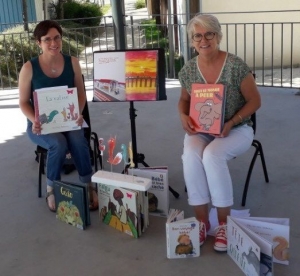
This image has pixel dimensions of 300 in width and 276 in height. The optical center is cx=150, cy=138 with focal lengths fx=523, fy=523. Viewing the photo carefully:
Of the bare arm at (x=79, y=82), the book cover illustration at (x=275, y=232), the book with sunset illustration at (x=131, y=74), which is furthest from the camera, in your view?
the bare arm at (x=79, y=82)

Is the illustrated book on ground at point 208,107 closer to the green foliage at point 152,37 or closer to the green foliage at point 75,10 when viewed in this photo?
the green foliage at point 152,37

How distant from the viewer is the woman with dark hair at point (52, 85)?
352cm

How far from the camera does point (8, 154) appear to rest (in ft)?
16.1

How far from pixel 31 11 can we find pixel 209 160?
14.4m

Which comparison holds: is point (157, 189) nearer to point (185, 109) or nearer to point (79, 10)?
point (185, 109)

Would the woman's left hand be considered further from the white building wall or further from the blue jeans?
the white building wall

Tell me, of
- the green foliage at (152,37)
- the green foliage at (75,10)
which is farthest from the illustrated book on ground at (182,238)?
the green foliage at (75,10)

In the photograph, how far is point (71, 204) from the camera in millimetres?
3350

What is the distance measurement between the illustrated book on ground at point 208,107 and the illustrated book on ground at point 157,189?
38 cm

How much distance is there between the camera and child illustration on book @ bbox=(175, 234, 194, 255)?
288cm

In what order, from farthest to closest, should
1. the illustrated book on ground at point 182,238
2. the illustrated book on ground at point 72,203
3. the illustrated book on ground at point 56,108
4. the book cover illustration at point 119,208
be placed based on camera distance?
the illustrated book on ground at point 56,108 → the illustrated book on ground at point 72,203 → the book cover illustration at point 119,208 → the illustrated book on ground at point 182,238

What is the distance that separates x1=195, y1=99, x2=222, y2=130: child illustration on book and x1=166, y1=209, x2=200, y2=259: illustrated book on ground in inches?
25.1

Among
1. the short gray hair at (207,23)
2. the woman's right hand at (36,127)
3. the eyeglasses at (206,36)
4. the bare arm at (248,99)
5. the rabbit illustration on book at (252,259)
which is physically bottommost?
the rabbit illustration on book at (252,259)

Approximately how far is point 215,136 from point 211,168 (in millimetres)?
291
